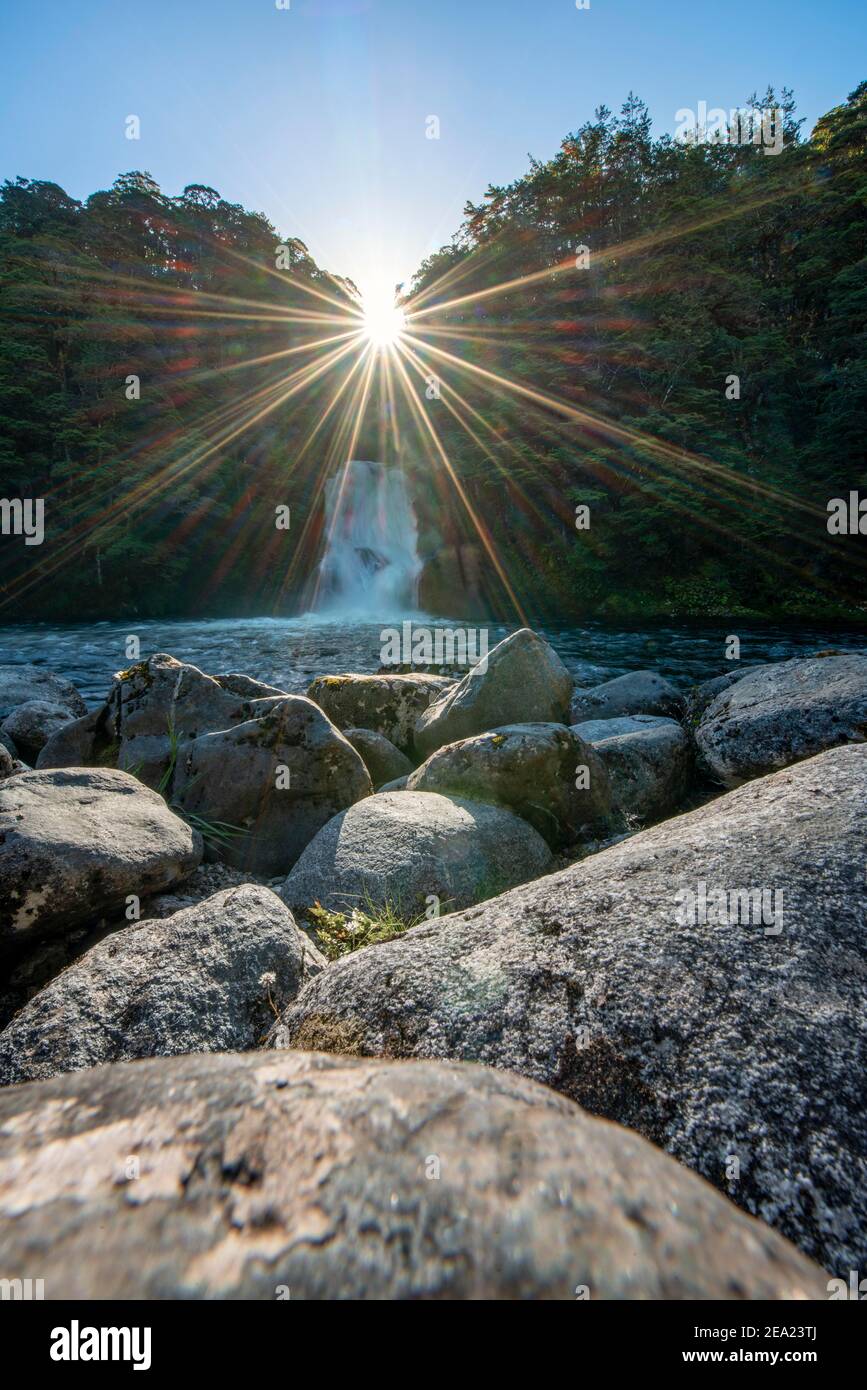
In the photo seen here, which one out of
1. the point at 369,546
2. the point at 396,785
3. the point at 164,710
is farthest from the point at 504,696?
the point at 369,546

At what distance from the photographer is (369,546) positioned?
105 feet

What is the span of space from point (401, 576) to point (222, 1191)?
3096 cm

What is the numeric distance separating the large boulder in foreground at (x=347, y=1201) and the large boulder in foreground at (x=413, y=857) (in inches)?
105

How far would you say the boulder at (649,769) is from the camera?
598 centimetres

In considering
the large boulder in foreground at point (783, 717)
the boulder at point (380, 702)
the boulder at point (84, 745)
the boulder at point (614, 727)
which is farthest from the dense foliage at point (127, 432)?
the large boulder in foreground at point (783, 717)

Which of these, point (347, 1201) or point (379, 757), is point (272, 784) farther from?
point (347, 1201)

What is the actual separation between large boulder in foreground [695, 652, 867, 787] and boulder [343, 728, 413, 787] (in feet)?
10.5

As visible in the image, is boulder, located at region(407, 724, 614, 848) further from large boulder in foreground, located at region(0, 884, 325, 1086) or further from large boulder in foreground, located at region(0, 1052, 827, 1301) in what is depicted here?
large boulder in foreground, located at region(0, 1052, 827, 1301)

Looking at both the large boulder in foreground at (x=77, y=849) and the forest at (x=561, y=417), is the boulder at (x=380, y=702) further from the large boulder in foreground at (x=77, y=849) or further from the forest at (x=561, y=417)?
the forest at (x=561, y=417)

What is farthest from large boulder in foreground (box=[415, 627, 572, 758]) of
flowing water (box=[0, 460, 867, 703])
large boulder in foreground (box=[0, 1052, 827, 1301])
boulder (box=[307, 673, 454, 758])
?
flowing water (box=[0, 460, 867, 703])
